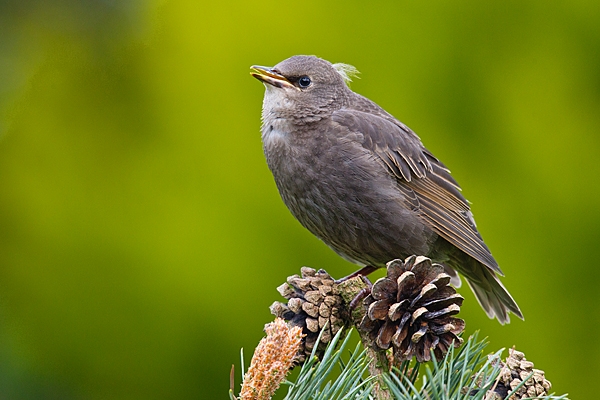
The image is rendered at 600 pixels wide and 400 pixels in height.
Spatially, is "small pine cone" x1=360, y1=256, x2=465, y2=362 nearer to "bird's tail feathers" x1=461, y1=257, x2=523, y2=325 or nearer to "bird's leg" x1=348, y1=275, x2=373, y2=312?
"bird's leg" x1=348, y1=275, x2=373, y2=312

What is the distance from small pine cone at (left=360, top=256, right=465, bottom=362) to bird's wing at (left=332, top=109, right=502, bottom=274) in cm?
152

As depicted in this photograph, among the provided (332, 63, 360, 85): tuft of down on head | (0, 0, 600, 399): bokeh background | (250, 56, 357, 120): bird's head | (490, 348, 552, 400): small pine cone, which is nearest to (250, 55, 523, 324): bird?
(250, 56, 357, 120): bird's head

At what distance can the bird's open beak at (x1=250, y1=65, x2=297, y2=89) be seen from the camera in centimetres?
370

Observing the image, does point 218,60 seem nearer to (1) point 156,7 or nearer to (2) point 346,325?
(1) point 156,7

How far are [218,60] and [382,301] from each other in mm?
3099

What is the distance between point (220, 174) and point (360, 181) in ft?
5.12

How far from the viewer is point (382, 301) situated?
2219mm

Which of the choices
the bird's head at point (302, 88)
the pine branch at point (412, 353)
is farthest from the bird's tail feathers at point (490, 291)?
the pine branch at point (412, 353)

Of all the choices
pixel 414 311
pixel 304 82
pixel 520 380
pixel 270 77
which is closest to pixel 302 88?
pixel 304 82

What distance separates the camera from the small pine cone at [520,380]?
217cm

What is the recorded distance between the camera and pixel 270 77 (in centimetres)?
376

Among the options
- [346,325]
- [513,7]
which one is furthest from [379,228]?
[513,7]

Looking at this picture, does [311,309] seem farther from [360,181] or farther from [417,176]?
[417,176]

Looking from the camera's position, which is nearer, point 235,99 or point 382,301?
point 382,301
